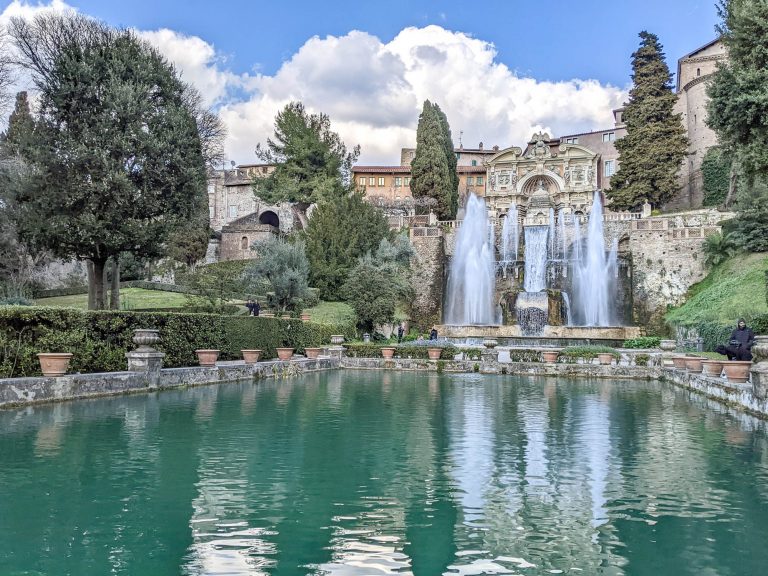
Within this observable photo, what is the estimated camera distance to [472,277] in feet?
141

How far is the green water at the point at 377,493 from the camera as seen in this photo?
166 inches

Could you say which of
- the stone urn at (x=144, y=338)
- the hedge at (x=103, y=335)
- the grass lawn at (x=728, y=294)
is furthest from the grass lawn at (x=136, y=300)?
the grass lawn at (x=728, y=294)

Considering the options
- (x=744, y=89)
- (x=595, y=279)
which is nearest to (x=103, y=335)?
(x=744, y=89)

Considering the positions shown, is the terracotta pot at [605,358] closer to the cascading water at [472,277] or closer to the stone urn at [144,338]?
the stone urn at [144,338]

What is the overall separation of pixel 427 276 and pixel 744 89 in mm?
29016

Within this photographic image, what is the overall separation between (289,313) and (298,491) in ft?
85.3

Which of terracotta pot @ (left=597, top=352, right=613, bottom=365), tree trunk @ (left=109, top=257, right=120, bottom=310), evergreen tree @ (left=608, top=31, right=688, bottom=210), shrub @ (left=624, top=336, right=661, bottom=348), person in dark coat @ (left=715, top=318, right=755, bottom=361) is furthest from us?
evergreen tree @ (left=608, top=31, right=688, bottom=210)

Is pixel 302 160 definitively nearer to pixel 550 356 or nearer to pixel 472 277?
pixel 472 277

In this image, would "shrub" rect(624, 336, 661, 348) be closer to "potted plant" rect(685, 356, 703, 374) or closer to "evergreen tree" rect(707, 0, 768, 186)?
"potted plant" rect(685, 356, 703, 374)

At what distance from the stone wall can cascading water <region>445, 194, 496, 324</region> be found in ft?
2.44

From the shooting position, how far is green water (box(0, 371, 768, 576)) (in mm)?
4215

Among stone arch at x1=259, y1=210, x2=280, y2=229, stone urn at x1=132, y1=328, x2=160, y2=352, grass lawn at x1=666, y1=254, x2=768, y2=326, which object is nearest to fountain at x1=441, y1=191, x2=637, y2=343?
grass lawn at x1=666, y1=254, x2=768, y2=326

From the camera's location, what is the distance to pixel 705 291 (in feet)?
115

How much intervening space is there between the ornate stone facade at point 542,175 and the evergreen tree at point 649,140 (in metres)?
12.0
